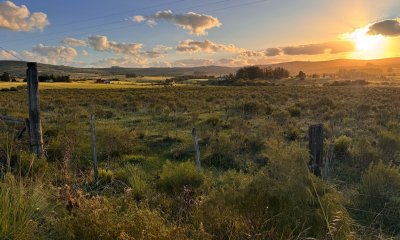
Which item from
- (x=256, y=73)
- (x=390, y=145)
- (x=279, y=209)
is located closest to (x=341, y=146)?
(x=390, y=145)

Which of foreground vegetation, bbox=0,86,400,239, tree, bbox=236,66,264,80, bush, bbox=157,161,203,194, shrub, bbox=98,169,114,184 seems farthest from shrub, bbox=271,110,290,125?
tree, bbox=236,66,264,80

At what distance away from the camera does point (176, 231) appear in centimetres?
423

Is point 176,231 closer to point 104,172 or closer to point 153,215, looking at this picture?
point 153,215

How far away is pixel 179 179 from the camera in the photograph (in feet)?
28.0

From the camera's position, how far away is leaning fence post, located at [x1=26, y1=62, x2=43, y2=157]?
32.4ft

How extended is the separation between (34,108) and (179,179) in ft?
13.5

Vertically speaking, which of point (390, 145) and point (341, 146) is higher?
point (390, 145)

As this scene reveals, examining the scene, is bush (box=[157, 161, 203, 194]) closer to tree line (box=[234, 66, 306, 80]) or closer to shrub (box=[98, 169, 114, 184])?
shrub (box=[98, 169, 114, 184])

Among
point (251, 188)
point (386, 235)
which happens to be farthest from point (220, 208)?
point (386, 235)

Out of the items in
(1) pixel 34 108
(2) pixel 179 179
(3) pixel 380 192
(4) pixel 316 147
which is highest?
(1) pixel 34 108

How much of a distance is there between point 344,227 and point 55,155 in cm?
962

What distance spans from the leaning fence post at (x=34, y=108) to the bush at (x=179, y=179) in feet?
11.3

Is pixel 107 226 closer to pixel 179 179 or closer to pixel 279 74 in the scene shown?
pixel 179 179

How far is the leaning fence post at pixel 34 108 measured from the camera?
9.88m
